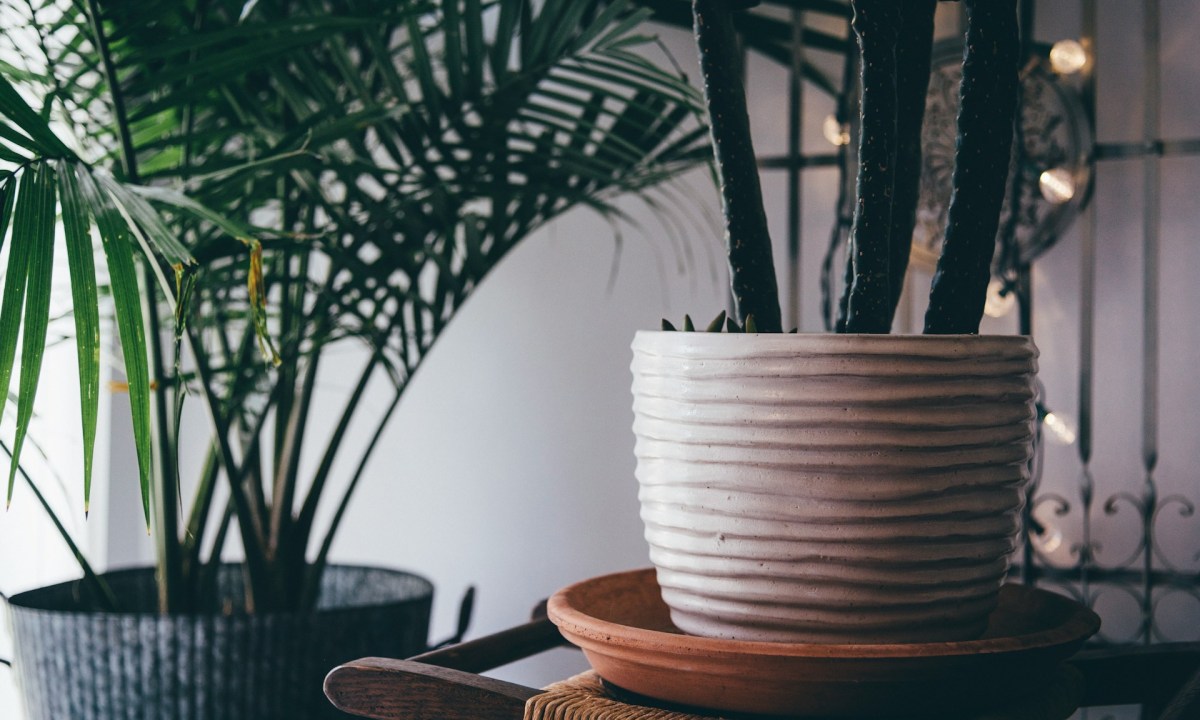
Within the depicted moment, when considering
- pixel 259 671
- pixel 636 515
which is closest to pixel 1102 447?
pixel 636 515

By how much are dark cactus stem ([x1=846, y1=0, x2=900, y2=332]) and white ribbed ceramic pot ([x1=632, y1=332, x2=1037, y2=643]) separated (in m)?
0.05

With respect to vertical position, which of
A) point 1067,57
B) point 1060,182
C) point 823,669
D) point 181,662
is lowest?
point 181,662

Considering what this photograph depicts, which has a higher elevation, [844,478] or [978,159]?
[978,159]

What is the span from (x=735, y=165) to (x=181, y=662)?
0.71 m

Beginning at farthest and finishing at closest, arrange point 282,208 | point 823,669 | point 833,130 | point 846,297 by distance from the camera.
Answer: point 833,130, point 282,208, point 846,297, point 823,669

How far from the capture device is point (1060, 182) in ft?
6.38

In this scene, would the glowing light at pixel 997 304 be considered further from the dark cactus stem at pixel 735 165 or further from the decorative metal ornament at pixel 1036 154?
the dark cactus stem at pixel 735 165

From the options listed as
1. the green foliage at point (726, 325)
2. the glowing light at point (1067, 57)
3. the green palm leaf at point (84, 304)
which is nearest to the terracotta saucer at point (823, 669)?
the green foliage at point (726, 325)

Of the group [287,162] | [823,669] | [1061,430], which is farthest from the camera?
[1061,430]

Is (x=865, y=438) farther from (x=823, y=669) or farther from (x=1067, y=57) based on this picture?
(x=1067, y=57)

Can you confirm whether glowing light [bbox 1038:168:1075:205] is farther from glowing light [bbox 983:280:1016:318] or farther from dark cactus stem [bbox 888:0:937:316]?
dark cactus stem [bbox 888:0:937:316]

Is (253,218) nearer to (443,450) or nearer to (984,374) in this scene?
(443,450)

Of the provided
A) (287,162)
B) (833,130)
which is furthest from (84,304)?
(833,130)

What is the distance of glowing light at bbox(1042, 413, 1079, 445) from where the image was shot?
188 cm
